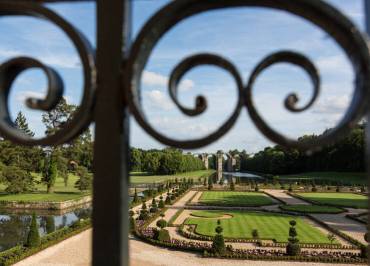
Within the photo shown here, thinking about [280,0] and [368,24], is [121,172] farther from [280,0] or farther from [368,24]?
[368,24]

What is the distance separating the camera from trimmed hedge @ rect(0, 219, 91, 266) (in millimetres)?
13734

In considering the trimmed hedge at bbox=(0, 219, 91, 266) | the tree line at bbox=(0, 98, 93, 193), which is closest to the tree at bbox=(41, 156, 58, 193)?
the tree line at bbox=(0, 98, 93, 193)

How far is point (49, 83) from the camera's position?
1.16m

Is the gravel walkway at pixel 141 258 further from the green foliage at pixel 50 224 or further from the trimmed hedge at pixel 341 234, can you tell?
the green foliage at pixel 50 224

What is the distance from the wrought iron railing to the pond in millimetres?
17675

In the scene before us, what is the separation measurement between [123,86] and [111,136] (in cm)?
15

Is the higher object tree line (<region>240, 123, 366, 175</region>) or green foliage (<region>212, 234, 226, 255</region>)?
tree line (<region>240, 123, 366, 175</region>)

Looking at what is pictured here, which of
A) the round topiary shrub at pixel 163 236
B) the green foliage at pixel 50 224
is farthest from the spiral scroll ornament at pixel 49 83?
the green foliage at pixel 50 224

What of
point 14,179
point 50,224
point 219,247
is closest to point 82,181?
point 14,179

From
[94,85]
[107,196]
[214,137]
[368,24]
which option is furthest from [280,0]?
[107,196]

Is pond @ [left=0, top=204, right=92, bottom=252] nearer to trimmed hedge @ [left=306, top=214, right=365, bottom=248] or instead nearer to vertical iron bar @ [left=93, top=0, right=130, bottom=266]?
trimmed hedge @ [left=306, top=214, right=365, bottom=248]

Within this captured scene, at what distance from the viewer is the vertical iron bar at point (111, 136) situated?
3.76ft

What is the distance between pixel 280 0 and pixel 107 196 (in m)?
0.71

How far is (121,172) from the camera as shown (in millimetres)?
1157
